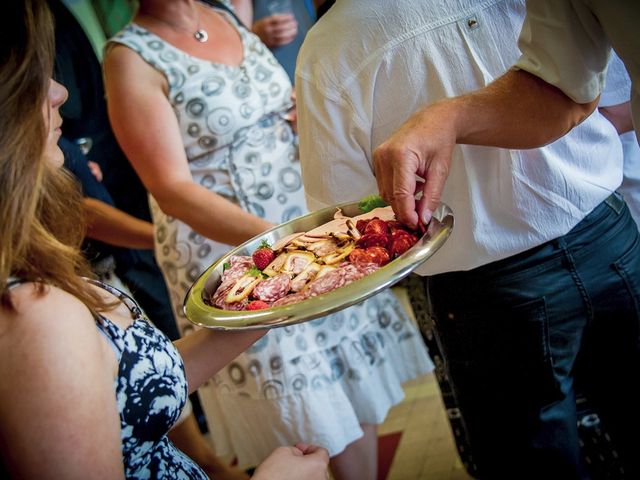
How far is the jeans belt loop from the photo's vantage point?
1.41m

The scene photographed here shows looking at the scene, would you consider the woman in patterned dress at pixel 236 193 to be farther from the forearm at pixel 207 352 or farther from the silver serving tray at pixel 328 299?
the silver serving tray at pixel 328 299

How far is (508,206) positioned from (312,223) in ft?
1.13

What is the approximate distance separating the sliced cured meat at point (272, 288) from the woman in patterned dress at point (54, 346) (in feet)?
0.58

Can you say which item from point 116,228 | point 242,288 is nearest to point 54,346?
point 242,288

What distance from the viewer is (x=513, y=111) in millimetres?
1192

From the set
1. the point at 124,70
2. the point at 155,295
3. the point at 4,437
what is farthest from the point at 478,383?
the point at 155,295

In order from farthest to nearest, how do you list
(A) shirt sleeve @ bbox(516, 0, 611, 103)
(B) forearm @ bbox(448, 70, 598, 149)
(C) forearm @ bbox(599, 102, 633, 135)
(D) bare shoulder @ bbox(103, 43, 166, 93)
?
(D) bare shoulder @ bbox(103, 43, 166, 93) → (C) forearm @ bbox(599, 102, 633, 135) → (B) forearm @ bbox(448, 70, 598, 149) → (A) shirt sleeve @ bbox(516, 0, 611, 103)

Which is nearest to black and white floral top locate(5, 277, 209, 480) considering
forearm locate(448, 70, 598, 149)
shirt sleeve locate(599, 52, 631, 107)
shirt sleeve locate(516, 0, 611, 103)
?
forearm locate(448, 70, 598, 149)

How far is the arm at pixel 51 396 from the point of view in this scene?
86 centimetres

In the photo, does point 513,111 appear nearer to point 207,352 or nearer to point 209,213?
point 207,352

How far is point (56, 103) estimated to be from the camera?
1202 mm

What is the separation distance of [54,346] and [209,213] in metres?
0.99

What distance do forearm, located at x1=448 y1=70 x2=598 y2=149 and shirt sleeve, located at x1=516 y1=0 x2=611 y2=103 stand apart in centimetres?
3

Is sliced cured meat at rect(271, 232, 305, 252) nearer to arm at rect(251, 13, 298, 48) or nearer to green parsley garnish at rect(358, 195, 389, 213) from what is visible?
green parsley garnish at rect(358, 195, 389, 213)
